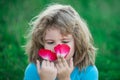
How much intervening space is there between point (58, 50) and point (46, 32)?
0.93ft

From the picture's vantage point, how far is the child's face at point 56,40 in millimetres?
4312

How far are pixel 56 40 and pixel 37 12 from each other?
3495mm

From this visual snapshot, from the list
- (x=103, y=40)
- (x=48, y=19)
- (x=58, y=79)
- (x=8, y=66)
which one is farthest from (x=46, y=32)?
(x=103, y=40)

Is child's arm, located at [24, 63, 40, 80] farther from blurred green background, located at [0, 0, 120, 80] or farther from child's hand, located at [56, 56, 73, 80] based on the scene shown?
blurred green background, located at [0, 0, 120, 80]

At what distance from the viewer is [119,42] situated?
25.6 feet

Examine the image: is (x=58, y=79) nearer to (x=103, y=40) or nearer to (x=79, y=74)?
(x=79, y=74)

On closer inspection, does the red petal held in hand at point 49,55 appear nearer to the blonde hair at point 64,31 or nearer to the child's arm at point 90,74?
the blonde hair at point 64,31

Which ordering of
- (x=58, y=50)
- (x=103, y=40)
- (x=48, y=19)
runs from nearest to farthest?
1. (x=58, y=50)
2. (x=48, y=19)
3. (x=103, y=40)

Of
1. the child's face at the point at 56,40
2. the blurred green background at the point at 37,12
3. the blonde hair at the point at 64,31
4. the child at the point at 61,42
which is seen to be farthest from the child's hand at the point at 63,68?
the blurred green background at the point at 37,12

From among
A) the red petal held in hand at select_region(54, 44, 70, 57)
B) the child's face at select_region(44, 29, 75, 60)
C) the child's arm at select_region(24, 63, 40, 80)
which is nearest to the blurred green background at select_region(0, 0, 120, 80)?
the child's arm at select_region(24, 63, 40, 80)

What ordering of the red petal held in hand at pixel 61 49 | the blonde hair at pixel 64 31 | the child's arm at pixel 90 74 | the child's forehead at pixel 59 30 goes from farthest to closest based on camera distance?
the child's arm at pixel 90 74 → the blonde hair at pixel 64 31 → the child's forehead at pixel 59 30 → the red petal held in hand at pixel 61 49

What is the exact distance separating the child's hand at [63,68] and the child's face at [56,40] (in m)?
0.14

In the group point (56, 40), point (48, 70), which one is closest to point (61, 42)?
point (56, 40)

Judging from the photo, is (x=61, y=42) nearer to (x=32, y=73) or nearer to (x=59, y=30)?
(x=59, y=30)
